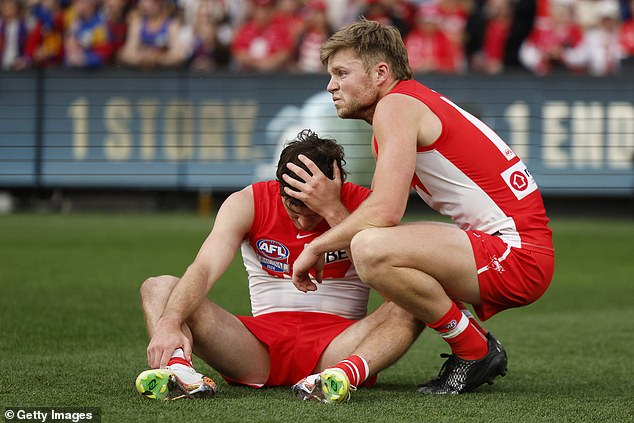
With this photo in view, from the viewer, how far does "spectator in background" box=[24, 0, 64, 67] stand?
53.9 ft

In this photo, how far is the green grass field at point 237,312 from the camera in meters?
4.39

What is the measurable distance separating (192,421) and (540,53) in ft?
38.8

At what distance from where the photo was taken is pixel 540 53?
15055mm

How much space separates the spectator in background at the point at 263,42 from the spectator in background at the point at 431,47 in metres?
1.66

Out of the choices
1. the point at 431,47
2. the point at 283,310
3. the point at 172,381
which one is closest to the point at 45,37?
the point at 431,47

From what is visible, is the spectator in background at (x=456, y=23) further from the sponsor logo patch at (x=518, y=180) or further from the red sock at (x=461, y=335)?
the red sock at (x=461, y=335)

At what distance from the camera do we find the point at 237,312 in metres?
7.75

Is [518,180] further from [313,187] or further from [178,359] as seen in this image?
[178,359]

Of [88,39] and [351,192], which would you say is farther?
[88,39]

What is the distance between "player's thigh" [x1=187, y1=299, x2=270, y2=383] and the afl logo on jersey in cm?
33

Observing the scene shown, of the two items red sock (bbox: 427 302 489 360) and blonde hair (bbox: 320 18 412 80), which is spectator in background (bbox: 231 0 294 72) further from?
red sock (bbox: 427 302 489 360)

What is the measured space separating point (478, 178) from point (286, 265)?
3.08 ft

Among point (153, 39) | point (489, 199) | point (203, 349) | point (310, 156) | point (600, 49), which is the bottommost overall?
point (203, 349)

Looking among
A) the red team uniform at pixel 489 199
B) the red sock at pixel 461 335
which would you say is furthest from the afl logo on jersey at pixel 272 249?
the red sock at pixel 461 335
